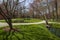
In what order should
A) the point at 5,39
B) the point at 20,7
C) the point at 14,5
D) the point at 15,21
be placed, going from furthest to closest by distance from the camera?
the point at 15,21
the point at 20,7
the point at 14,5
the point at 5,39

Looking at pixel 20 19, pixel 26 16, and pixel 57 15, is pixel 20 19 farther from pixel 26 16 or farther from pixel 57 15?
pixel 57 15

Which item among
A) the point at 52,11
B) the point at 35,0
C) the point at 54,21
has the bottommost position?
the point at 54,21

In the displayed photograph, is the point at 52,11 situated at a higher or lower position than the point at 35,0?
lower

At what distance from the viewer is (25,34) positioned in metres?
5.97

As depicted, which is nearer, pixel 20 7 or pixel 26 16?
pixel 20 7

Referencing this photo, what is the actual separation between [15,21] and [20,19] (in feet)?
2.07

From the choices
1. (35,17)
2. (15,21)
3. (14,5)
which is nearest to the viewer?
(14,5)

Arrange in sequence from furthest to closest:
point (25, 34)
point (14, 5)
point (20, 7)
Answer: point (20, 7)
point (14, 5)
point (25, 34)

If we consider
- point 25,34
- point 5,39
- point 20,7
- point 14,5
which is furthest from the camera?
point 20,7

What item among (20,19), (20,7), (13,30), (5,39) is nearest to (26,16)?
(20,19)

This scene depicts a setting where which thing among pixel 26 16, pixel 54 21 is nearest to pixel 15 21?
pixel 26 16

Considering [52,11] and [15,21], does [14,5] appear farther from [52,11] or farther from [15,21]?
[52,11]

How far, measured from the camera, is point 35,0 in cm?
1072

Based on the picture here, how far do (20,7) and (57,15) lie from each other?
605cm
